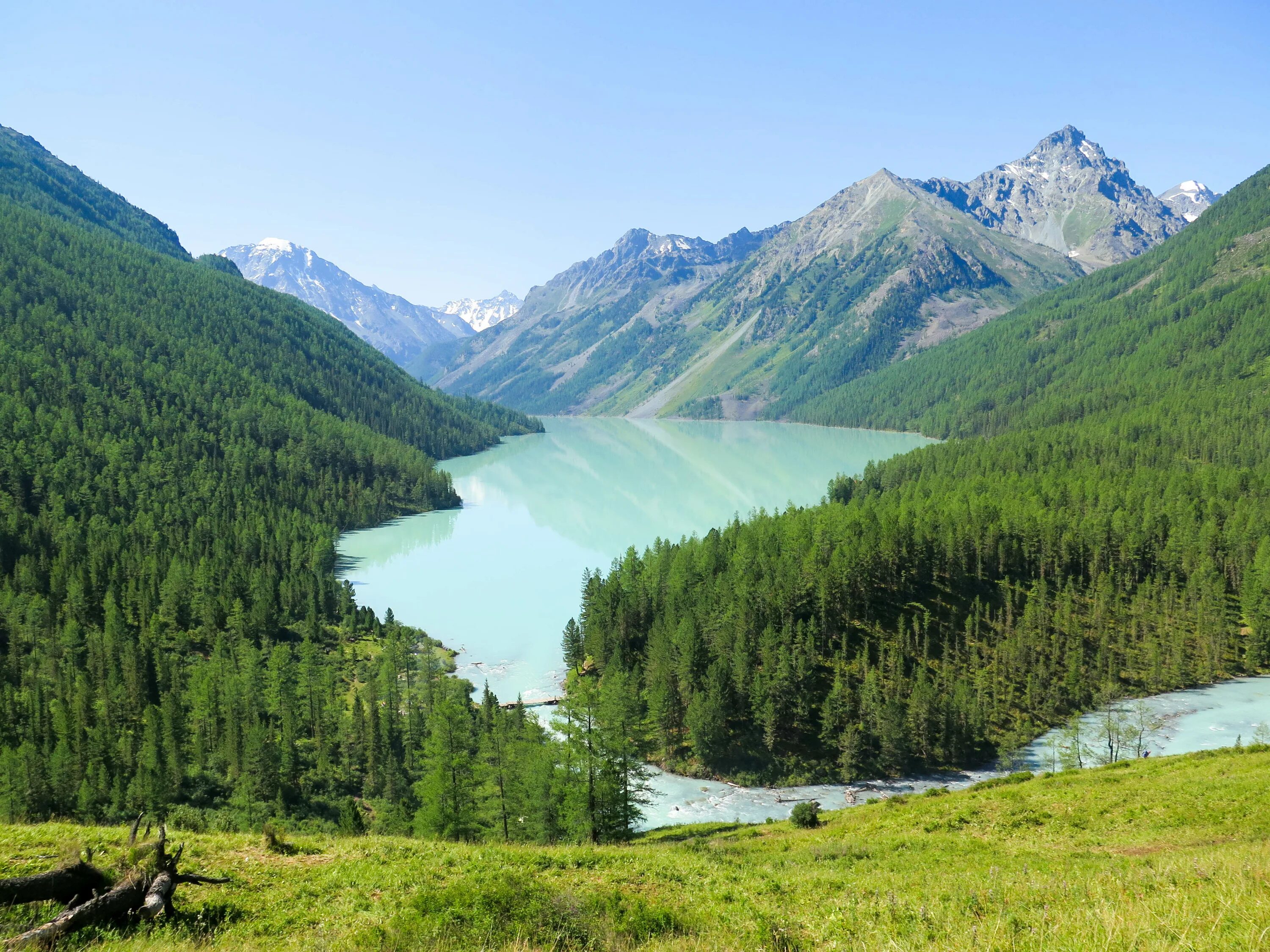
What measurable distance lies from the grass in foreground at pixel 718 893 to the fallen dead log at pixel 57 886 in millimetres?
395

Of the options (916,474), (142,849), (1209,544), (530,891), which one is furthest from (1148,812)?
(916,474)

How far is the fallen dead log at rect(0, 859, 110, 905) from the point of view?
44.5ft

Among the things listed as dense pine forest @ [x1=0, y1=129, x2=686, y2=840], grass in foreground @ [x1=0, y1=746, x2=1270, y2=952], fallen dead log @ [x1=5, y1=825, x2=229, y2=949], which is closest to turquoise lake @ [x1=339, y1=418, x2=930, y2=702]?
dense pine forest @ [x1=0, y1=129, x2=686, y2=840]

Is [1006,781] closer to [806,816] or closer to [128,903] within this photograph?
[806,816]

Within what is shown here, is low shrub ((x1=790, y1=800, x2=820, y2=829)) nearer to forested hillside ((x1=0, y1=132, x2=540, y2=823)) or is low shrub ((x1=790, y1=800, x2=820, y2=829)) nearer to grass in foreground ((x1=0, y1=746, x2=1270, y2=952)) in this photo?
grass in foreground ((x1=0, y1=746, x2=1270, y2=952))

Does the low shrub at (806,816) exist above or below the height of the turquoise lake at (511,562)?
below

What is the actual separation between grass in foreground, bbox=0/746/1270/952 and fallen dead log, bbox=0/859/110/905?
0.39 meters

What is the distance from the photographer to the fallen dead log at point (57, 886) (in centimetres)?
1358

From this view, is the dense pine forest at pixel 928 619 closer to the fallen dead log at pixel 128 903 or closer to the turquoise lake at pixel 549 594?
the turquoise lake at pixel 549 594

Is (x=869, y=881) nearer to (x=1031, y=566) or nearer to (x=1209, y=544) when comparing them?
(x=1031, y=566)

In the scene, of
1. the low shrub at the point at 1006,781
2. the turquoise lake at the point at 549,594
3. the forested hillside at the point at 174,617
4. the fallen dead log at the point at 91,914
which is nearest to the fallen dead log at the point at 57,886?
the fallen dead log at the point at 91,914

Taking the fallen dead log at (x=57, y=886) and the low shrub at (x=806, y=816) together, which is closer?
the fallen dead log at (x=57, y=886)

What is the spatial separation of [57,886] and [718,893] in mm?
15848

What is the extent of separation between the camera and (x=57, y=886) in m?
14.0
